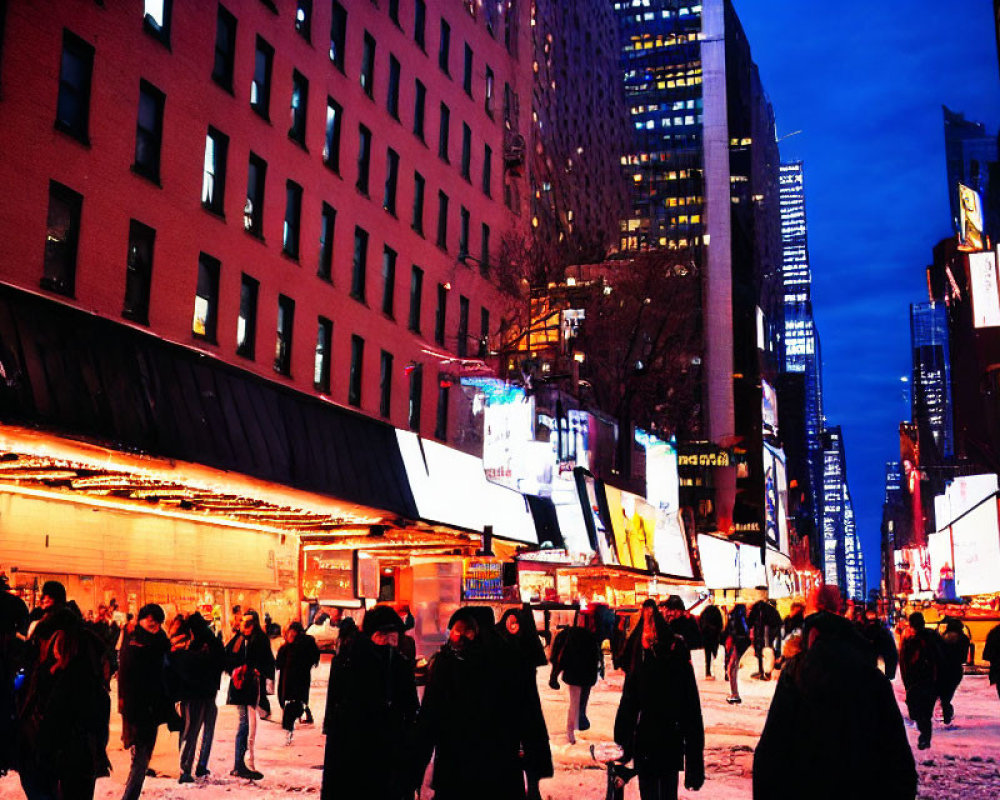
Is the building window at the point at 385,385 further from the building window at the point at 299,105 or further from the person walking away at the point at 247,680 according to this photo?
the person walking away at the point at 247,680

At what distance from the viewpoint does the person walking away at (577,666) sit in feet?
52.8

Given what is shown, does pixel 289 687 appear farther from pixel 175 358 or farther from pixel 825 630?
pixel 825 630

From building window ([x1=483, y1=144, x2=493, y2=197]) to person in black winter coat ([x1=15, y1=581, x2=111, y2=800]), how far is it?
1425 inches

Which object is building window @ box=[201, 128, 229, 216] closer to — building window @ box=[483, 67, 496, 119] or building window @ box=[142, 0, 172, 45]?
building window @ box=[142, 0, 172, 45]

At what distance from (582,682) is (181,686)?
21.6 feet

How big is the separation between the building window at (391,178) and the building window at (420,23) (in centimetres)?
460

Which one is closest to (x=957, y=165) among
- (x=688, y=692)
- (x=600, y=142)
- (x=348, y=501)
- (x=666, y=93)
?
(x=666, y=93)

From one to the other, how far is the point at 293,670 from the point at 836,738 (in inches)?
421

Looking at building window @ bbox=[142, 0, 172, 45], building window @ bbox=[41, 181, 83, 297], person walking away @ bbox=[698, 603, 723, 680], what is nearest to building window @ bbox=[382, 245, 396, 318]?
building window @ bbox=[142, 0, 172, 45]

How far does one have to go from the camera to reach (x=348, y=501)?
2377cm

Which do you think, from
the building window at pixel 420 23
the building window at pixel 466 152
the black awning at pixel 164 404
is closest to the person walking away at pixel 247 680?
the black awning at pixel 164 404

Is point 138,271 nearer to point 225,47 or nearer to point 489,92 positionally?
point 225,47

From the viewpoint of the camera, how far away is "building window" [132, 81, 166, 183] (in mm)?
23672

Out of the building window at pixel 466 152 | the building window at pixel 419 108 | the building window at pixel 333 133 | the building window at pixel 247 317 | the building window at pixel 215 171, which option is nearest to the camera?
the building window at pixel 215 171
